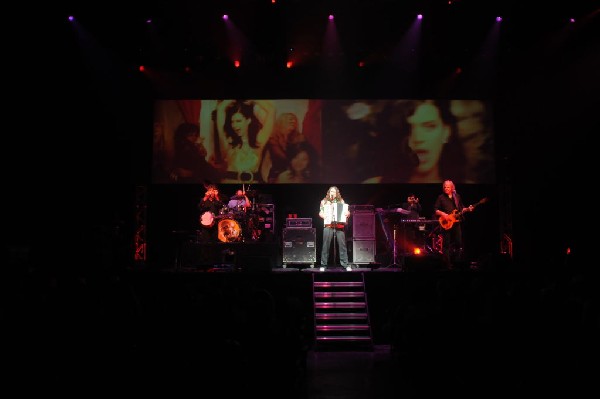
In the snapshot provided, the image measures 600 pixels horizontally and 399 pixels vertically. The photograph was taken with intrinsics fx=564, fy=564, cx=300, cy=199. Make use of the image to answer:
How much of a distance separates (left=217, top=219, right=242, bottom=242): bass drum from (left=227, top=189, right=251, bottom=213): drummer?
0.40 meters

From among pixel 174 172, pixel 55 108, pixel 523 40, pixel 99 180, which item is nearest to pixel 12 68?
pixel 55 108

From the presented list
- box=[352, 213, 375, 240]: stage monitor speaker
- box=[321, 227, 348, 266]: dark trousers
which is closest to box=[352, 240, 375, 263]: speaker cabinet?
box=[352, 213, 375, 240]: stage monitor speaker

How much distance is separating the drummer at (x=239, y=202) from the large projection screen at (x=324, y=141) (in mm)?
882

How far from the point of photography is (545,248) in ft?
45.9

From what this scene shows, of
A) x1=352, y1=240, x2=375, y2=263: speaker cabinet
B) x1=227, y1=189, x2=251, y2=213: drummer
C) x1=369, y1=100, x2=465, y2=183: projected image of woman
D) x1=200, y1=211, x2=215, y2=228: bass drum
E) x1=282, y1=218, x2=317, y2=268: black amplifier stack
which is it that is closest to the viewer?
x1=282, y1=218, x2=317, y2=268: black amplifier stack

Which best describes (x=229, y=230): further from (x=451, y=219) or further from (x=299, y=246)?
(x=451, y=219)

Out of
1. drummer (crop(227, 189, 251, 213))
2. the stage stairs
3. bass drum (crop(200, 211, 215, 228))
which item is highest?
drummer (crop(227, 189, 251, 213))

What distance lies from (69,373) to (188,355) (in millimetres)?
1069

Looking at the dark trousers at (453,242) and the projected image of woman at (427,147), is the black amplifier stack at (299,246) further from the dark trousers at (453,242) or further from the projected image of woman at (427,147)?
the dark trousers at (453,242)

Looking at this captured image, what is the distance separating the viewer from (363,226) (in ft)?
42.9

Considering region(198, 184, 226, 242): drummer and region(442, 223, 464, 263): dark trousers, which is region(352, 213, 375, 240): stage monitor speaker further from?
region(198, 184, 226, 242): drummer

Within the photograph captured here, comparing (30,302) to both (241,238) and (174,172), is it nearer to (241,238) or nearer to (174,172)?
(241,238)

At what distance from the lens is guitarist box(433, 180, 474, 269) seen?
1286 cm

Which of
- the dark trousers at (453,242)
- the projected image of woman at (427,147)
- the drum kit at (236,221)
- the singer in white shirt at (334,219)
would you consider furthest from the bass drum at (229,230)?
the dark trousers at (453,242)
